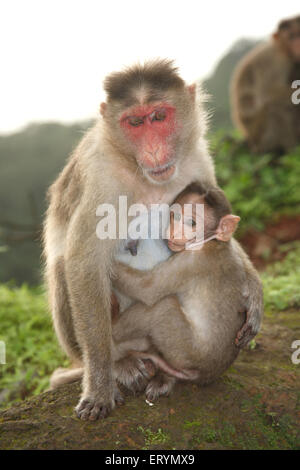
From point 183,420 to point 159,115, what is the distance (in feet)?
6.42

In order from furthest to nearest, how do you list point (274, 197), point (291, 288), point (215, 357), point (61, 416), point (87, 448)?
point (274, 197) → point (291, 288) → point (215, 357) → point (61, 416) → point (87, 448)

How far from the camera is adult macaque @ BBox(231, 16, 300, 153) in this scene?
9.77m

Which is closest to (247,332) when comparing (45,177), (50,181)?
(50,181)

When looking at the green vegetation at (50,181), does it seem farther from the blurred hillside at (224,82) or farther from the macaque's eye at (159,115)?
the blurred hillside at (224,82)

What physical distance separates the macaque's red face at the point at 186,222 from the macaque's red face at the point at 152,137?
235 mm

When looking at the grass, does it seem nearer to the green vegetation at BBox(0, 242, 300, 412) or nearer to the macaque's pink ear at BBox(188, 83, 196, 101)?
the green vegetation at BBox(0, 242, 300, 412)

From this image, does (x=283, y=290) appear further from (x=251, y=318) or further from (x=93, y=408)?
(x=93, y=408)

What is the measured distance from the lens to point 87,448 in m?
2.70

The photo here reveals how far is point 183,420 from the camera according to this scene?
2.95 meters

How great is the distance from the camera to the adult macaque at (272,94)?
9.77 m

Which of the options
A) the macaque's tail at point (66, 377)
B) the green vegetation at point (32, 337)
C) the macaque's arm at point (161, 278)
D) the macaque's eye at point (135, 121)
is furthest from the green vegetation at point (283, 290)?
the macaque's eye at point (135, 121)

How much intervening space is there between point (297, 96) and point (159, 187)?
271 inches

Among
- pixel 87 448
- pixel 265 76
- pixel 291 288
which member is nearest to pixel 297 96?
pixel 265 76

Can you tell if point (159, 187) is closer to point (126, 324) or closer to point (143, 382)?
point (126, 324)
